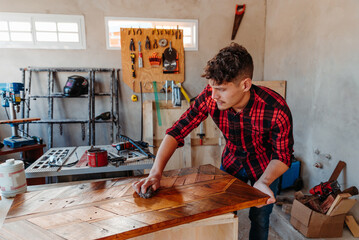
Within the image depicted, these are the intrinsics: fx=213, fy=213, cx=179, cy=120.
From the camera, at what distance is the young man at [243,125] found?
3.38ft

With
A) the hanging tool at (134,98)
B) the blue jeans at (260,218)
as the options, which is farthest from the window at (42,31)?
the blue jeans at (260,218)

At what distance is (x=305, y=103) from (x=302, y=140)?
461 millimetres

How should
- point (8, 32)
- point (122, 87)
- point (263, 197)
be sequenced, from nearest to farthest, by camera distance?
point (263, 197) < point (8, 32) < point (122, 87)

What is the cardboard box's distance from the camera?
1736mm

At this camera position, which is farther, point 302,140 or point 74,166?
point 302,140

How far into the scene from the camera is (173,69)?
3338 mm

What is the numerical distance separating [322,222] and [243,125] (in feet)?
4.10

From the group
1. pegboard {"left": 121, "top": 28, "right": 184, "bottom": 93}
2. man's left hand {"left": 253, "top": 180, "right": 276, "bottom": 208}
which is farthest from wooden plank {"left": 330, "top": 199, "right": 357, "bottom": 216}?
pegboard {"left": 121, "top": 28, "right": 184, "bottom": 93}

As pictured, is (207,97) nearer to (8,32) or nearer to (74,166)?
(74,166)

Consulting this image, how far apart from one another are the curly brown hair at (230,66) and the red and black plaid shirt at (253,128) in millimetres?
207

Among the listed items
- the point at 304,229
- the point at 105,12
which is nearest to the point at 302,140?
the point at 304,229

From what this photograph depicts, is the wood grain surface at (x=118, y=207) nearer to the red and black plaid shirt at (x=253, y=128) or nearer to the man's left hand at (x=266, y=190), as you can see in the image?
the man's left hand at (x=266, y=190)

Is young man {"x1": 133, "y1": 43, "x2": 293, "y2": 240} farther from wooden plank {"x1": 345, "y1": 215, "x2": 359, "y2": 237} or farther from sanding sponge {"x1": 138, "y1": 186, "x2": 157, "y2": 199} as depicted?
wooden plank {"x1": 345, "y1": 215, "x2": 359, "y2": 237}

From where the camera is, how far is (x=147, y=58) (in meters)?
3.29
